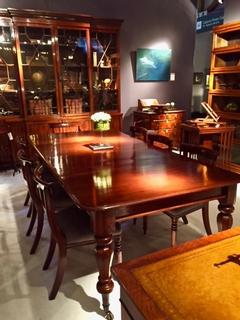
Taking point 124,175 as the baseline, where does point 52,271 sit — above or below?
below

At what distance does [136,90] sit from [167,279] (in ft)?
16.6

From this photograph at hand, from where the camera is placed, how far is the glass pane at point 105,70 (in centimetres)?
494

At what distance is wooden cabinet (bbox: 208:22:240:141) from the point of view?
164 inches

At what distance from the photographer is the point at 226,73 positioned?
14.2ft

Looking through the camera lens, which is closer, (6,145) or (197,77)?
(6,145)

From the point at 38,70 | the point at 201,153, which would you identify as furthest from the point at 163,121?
the point at 201,153

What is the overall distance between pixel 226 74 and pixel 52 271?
3.93m

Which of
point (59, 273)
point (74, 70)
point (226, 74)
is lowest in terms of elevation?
point (59, 273)

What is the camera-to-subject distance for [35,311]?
176 centimetres

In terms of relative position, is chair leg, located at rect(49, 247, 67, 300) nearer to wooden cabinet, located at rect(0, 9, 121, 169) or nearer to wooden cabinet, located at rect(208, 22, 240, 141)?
wooden cabinet, located at rect(0, 9, 121, 169)

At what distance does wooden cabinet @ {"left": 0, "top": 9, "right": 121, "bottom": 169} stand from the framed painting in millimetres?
598

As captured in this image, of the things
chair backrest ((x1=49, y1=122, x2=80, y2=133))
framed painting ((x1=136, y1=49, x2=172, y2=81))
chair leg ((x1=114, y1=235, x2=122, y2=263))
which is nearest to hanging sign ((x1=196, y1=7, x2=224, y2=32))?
framed painting ((x1=136, y1=49, x2=172, y2=81))

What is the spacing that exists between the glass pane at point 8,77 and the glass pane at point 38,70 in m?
0.16

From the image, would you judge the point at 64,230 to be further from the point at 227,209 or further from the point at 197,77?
the point at 197,77
